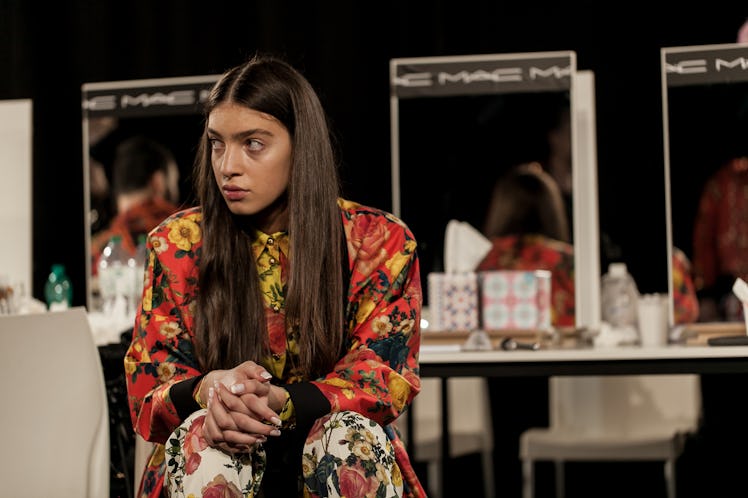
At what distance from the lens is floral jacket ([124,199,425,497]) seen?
71.0 inches

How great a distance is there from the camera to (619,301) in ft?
11.3

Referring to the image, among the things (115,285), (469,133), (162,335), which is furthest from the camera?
(469,133)

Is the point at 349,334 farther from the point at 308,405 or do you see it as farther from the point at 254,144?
the point at 254,144

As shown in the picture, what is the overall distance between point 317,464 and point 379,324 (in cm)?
32

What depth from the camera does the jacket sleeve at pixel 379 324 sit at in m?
1.80

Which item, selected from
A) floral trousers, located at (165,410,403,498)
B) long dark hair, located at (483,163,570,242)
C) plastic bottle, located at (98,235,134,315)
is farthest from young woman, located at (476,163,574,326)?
floral trousers, located at (165,410,403,498)

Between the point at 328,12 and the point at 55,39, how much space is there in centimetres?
131

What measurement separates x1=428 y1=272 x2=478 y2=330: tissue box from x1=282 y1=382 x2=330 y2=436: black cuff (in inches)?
64.8

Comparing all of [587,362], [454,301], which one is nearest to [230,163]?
[587,362]

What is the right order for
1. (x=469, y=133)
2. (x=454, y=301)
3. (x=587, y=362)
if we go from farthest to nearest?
(x=469, y=133) < (x=454, y=301) < (x=587, y=362)

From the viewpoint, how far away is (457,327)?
11.1 feet

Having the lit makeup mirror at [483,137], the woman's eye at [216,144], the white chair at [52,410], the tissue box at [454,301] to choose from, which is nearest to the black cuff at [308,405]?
the woman's eye at [216,144]

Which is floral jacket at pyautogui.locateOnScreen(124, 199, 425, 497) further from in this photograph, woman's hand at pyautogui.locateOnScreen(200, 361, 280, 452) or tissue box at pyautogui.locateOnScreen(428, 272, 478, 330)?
tissue box at pyautogui.locateOnScreen(428, 272, 478, 330)

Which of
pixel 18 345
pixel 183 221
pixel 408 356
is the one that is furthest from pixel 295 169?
pixel 18 345
